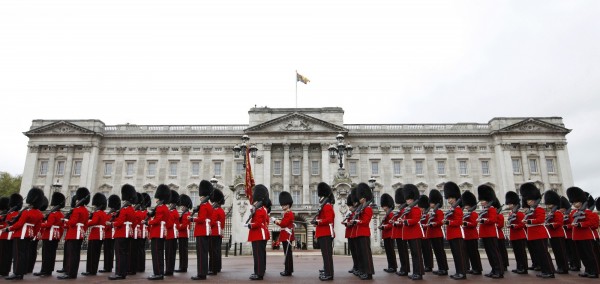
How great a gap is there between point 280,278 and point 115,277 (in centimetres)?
416

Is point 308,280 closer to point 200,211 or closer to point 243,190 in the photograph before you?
point 200,211

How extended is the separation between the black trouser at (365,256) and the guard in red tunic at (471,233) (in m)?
2.84

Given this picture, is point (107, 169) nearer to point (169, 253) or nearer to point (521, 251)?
point (169, 253)

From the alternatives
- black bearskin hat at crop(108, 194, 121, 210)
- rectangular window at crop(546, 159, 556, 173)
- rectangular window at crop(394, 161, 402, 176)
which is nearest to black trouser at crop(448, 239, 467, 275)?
black bearskin hat at crop(108, 194, 121, 210)

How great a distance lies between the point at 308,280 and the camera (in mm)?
10500

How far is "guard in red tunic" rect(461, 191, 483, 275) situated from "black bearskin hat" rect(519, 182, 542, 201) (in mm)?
1755

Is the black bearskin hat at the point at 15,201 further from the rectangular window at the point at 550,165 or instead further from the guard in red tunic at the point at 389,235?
the rectangular window at the point at 550,165

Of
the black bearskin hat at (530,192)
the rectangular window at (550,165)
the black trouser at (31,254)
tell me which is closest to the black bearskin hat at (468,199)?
the black bearskin hat at (530,192)

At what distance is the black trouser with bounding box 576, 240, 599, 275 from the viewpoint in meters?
11.2

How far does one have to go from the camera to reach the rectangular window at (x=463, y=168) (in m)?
53.6

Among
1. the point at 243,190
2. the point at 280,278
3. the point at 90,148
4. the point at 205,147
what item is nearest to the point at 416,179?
the point at 205,147

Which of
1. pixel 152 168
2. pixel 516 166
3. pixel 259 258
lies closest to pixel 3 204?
pixel 259 258

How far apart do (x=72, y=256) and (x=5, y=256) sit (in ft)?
7.86

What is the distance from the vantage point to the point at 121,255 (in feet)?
35.2
